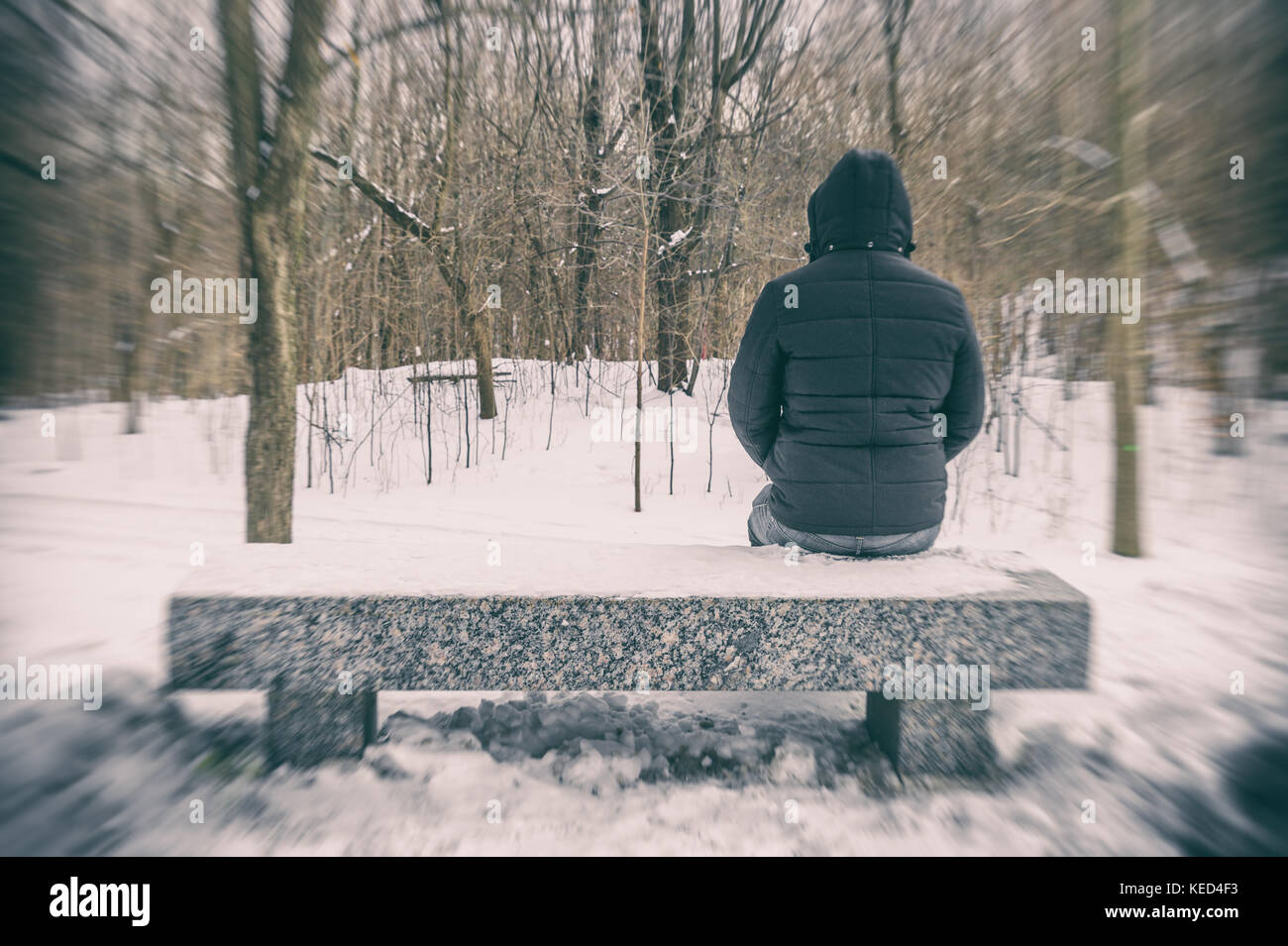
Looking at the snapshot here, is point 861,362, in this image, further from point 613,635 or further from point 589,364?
point 589,364

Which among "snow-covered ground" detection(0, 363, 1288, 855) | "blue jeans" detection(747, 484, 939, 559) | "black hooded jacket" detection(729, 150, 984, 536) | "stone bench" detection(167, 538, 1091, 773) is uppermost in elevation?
"black hooded jacket" detection(729, 150, 984, 536)

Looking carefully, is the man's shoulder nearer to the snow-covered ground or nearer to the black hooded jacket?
the black hooded jacket

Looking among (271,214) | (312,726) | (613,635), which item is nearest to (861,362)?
(613,635)

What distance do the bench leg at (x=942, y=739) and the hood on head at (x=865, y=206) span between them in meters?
1.47

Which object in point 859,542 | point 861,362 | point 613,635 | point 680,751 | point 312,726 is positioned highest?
point 861,362

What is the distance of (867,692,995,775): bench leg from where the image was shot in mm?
2160

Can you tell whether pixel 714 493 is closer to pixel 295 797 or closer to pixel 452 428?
pixel 452 428

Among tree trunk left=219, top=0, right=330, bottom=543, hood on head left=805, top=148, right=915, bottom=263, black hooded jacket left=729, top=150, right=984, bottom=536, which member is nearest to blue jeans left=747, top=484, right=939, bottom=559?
black hooded jacket left=729, top=150, right=984, bottom=536

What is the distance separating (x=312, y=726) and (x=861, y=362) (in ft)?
6.80

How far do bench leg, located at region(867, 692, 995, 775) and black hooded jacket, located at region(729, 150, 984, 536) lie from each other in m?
0.56

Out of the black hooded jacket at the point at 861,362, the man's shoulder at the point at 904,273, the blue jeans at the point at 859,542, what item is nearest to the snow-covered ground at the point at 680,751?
the blue jeans at the point at 859,542

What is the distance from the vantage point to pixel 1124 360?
184 inches

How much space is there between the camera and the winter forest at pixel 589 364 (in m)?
2.17

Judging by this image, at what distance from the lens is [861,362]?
7.23ft
